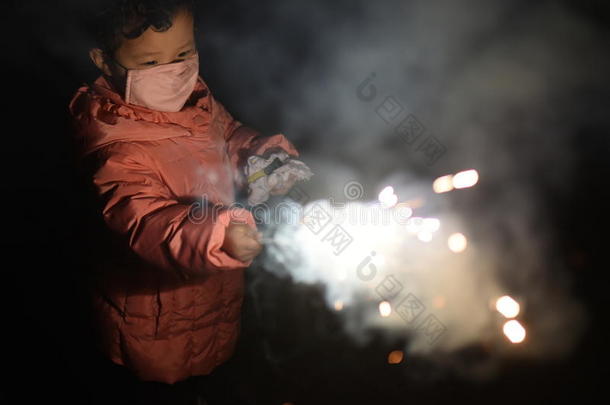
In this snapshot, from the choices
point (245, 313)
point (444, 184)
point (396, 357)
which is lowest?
point (245, 313)

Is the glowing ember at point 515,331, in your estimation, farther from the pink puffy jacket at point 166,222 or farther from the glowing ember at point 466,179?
the pink puffy jacket at point 166,222

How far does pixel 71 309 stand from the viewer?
3.16 metres

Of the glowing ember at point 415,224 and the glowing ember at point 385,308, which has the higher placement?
the glowing ember at point 415,224

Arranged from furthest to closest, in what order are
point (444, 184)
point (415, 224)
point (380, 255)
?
1. point (380, 255)
2. point (415, 224)
3. point (444, 184)

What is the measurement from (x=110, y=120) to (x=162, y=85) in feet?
0.99

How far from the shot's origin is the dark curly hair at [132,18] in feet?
5.20

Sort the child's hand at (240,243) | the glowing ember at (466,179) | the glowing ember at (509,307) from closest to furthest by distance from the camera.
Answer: the child's hand at (240,243)
the glowing ember at (466,179)
the glowing ember at (509,307)

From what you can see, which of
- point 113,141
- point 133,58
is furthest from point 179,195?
point 133,58

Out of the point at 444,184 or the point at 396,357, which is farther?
the point at 396,357

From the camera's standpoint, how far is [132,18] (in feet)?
5.23

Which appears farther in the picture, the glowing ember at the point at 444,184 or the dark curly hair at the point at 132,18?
the glowing ember at the point at 444,184

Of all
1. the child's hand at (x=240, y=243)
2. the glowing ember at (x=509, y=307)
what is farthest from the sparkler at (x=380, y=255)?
the child's hand at (x=240, y=243)

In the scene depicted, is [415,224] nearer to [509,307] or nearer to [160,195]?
[509,307]

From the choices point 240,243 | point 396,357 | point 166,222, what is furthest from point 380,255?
point 166,222
